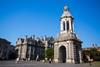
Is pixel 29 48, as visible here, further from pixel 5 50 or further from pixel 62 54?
pixel 62 54

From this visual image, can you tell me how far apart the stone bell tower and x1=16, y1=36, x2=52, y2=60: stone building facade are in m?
42.4

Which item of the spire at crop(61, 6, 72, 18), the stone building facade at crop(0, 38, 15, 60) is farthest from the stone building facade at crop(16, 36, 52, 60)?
the spire at crop(61, 6, 72, 18)

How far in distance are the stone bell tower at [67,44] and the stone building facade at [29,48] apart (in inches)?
1668

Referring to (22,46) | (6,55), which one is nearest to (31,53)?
(22,46)

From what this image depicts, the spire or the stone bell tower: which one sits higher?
the spire

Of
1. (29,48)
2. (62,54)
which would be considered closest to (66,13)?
(62,54)

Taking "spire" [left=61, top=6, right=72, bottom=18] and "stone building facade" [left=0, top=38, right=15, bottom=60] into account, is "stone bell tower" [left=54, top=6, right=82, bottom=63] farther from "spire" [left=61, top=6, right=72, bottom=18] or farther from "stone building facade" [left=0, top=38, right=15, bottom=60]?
"stone building facade" [left=0, top=38, right=15, bottom=60]

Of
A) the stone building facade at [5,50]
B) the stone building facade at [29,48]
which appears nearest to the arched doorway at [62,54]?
the stone building facade at [5,50]

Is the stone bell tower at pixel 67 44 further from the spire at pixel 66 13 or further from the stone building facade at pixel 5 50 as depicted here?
the stone building facade at pixel 5 50

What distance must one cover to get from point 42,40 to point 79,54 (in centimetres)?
6453

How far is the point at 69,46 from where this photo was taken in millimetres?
47656

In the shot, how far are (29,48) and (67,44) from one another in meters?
49.8

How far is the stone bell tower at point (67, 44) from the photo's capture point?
47000mm

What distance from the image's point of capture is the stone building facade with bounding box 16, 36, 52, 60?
9249 cm
